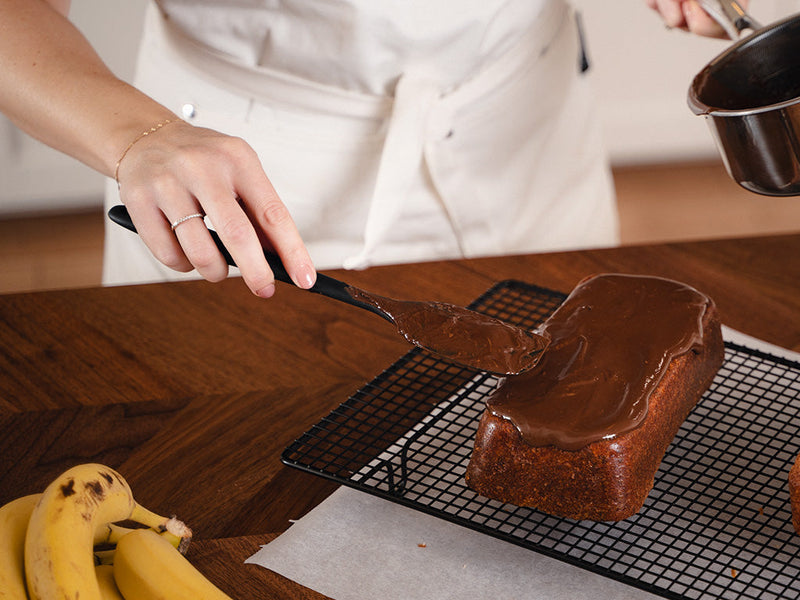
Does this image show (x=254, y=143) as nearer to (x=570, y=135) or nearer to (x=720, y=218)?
(x=570, y=135)

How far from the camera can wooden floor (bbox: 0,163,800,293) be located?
10.4 ft

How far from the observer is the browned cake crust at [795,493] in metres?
0.93

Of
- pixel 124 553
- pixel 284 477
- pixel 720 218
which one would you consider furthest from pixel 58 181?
pixel 124 553

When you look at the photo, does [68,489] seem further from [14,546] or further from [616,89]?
[616,89]

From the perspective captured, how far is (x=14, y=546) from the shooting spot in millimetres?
784

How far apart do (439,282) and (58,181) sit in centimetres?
226

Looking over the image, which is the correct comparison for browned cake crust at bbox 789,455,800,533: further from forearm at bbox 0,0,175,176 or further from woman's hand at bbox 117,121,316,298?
forearm at bbox 0,0,175,176

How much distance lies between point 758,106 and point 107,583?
0.82 meters

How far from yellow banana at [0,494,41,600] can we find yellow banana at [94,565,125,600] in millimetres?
60

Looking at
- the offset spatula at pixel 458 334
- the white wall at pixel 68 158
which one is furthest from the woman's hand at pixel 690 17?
the white wall at pixel 68 158

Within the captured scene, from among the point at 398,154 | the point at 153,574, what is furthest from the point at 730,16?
the point at 153,574

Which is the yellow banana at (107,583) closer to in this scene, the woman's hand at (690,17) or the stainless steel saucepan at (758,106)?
the stainless steel saucepan at (758,106)

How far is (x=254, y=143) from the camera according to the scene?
147cm

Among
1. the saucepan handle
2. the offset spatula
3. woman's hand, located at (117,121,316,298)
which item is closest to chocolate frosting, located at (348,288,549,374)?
the offset spatula
